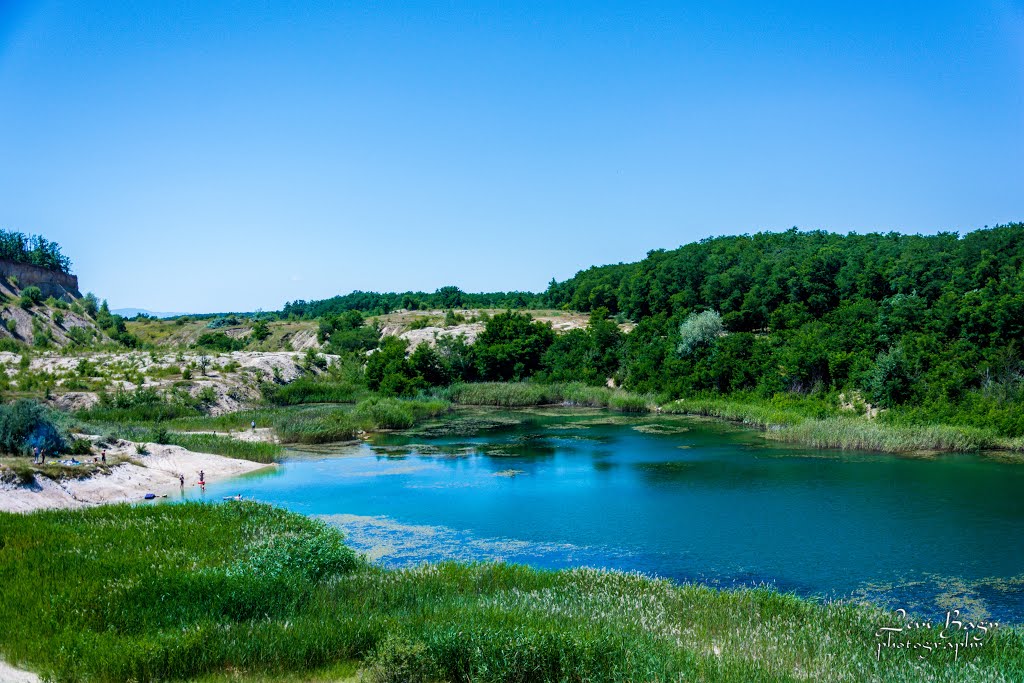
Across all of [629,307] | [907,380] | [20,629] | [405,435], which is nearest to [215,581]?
[20,629]

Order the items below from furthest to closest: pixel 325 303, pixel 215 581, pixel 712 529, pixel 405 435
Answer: pixel 325 303 < pixel 405 435 < pixel 712 529 < pixel 215 581

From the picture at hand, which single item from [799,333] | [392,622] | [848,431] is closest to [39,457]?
[392,622]

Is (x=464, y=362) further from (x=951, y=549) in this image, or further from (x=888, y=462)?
(x=951, y=549)

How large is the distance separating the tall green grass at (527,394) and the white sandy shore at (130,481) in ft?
85.2

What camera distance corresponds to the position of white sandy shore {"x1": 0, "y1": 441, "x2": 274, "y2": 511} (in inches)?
782

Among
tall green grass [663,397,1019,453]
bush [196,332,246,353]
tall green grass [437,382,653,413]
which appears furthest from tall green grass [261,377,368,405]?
tall green grass [663,397,1019,453]

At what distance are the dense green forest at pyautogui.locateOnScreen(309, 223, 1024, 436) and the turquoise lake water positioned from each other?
24.0 feet

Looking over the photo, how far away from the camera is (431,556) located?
1802cm

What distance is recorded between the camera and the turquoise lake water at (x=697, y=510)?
55.2 ft

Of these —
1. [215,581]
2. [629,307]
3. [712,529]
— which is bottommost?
[712,529]

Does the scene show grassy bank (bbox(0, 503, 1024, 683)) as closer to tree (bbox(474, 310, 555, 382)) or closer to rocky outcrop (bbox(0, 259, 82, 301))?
tree (bbox(474, 310, 555, 382))

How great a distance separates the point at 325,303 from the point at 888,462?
130m

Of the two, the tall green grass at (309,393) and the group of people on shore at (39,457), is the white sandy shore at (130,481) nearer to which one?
the group of people on shore at (39,457)

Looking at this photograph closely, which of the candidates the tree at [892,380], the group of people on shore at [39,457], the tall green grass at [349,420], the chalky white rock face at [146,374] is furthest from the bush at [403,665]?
the chalky white rock face at [146,374]
